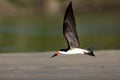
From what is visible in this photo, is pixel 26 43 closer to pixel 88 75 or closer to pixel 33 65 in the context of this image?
pixel 33 65

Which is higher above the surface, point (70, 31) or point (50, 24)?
point (70, 31)

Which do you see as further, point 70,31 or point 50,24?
point 50,24

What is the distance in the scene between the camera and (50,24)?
3056cm

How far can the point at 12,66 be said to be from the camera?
14.4m

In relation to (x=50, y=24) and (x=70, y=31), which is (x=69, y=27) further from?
(x=50, y=24)

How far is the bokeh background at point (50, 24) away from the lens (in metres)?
19.7

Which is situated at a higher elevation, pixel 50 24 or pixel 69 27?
pixel 69 27

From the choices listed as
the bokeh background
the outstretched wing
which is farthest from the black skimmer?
the bokeh background

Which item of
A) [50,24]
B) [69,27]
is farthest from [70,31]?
[50,24]

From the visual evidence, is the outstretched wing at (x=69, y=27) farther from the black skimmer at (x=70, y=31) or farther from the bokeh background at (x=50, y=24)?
the bokeh background at (x=50, y=24)

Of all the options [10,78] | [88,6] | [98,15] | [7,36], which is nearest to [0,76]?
[10,78]

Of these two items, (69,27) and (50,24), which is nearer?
(69,27)

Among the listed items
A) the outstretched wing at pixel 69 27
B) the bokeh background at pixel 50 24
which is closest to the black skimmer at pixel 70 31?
the outstretched wing at pixel 69 27

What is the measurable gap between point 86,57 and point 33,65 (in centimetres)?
156
